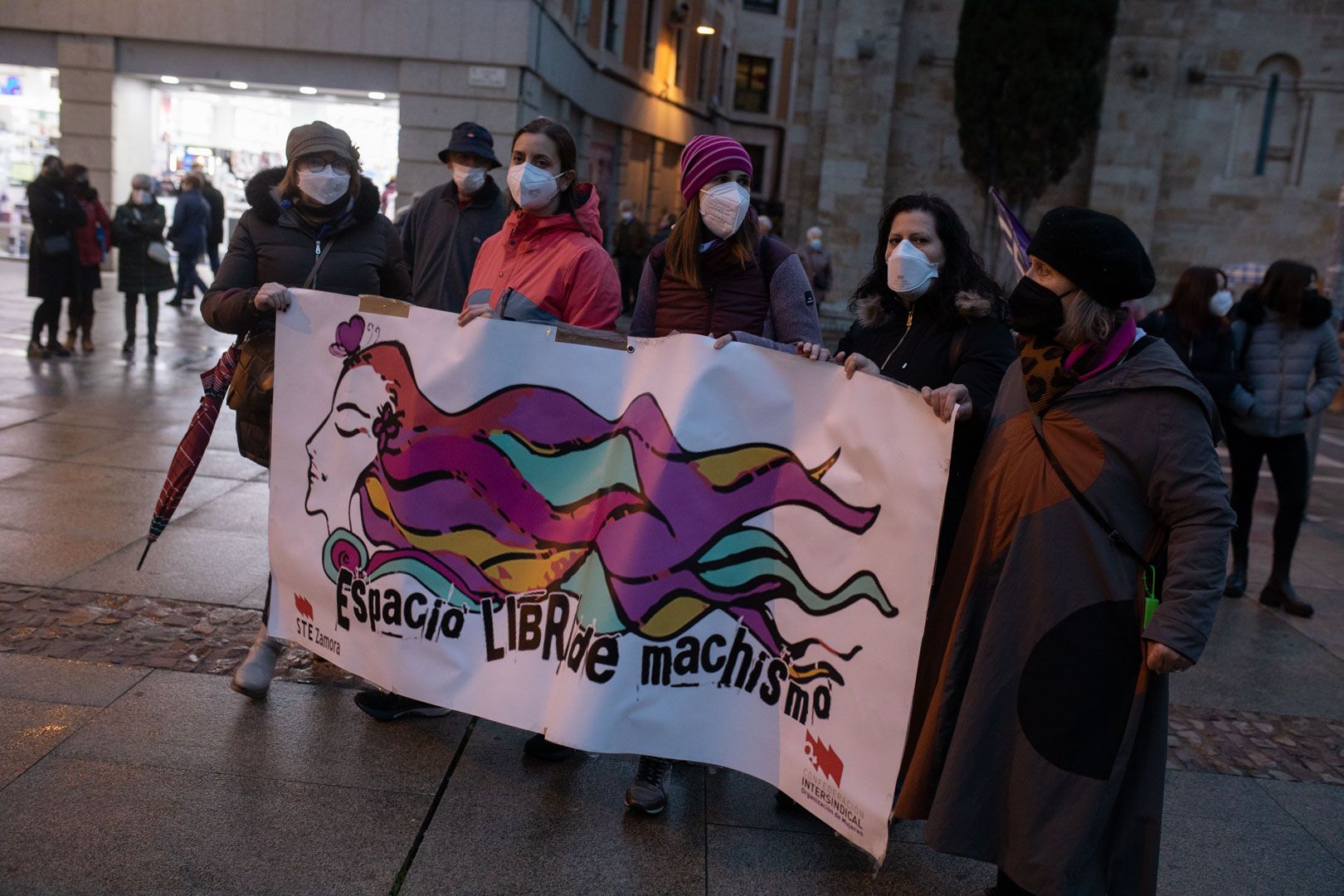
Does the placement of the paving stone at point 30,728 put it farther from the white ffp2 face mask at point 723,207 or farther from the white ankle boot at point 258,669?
the white ffp2 face mask at point 723,207

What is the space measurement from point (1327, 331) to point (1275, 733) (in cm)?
292

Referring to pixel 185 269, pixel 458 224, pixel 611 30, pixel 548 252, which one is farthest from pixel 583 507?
pixel 611 30

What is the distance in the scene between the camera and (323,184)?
4.30 m

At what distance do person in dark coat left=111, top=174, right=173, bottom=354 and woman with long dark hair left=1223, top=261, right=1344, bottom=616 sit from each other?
9975 mm

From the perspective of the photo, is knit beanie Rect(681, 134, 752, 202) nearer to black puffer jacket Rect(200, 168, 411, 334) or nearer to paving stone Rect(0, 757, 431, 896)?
black puffer jacket Rect(200, 168, 411, 334)

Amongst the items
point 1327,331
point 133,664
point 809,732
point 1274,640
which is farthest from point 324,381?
point 1327,331

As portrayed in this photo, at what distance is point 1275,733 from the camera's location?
4.96 m

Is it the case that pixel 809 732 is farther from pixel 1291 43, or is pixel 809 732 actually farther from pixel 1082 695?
pixel 1291 43

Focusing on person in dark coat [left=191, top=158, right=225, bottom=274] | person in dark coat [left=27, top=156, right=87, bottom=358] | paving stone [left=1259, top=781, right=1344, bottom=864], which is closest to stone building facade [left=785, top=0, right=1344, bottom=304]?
person in dark coat [left=191, top=158, right=225, bottom=274]

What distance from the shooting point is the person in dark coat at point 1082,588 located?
288cm

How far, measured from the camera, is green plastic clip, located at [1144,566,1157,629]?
2922 millimetres

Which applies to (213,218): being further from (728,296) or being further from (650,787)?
(650,787)

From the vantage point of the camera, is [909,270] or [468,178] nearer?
[909,270]

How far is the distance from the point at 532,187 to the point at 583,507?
1171 mm
